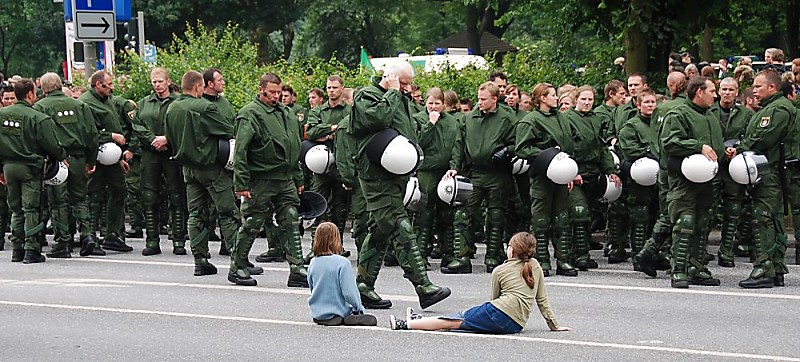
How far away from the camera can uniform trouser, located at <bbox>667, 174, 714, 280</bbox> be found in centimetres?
1256

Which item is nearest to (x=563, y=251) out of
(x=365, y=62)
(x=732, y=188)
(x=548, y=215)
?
(x=548, y=215)

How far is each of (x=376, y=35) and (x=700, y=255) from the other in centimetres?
4028

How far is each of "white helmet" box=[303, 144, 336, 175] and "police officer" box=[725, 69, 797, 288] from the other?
14.9 feet

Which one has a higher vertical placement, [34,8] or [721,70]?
[34,8]

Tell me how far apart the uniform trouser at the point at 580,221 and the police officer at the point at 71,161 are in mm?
5405

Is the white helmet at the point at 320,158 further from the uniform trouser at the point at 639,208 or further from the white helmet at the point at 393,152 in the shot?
the white helmet at the point at 393,152

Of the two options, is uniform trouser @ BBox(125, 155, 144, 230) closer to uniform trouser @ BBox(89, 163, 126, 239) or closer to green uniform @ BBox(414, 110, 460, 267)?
uniform trouser @ BBox(89, 163, 126, 239)

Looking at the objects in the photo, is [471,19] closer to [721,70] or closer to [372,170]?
[721,70]

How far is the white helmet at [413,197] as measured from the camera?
1213 centimetres

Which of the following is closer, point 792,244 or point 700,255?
point 700,255

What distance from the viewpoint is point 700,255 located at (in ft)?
42.4

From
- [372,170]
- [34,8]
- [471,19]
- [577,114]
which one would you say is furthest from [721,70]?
[34,8]

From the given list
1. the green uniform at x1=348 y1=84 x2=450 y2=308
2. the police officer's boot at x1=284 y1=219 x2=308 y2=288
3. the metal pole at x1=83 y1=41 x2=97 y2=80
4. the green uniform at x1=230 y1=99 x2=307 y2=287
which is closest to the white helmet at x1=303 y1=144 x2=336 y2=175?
the green uniform at x1=230 y1=99 x2=307 y2=287

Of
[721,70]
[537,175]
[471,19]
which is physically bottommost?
[537,175]
